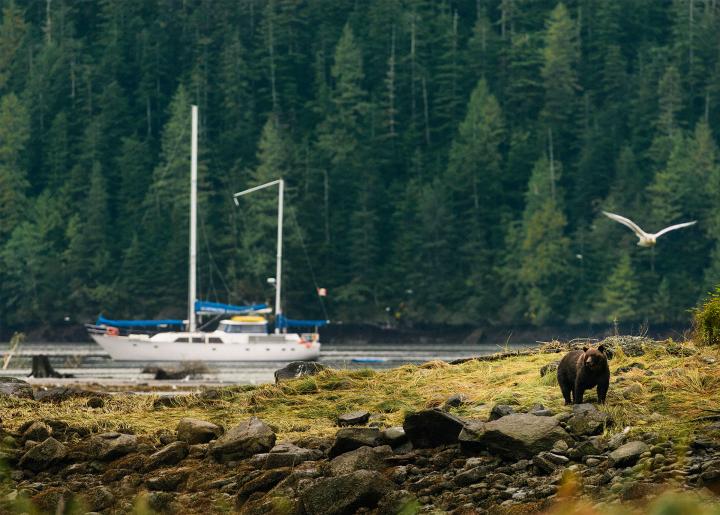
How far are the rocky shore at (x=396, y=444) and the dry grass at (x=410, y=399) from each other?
36 mm

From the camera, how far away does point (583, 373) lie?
17922 mm

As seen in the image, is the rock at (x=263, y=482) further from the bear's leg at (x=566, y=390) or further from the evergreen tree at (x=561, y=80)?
the evergreen tree at (x=561, y=80)

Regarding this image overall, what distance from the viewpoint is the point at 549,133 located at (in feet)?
450

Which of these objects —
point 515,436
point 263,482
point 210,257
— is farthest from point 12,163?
point 515,436

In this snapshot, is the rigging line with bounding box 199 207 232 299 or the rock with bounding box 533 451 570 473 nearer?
the rock with bounding box 533 451 570 473

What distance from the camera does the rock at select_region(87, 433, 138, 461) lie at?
63.8ft

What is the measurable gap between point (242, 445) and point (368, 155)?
375 feet

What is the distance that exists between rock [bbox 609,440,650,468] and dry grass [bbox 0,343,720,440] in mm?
569

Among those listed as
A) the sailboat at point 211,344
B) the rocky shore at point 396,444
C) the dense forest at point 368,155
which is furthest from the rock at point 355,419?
the dense forest at point 368,155

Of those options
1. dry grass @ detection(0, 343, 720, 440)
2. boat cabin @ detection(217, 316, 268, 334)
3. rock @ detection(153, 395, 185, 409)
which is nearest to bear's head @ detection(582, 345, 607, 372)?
dry grass @ detection(0, 343, 720, 440)

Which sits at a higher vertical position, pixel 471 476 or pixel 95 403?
pixel 95 403

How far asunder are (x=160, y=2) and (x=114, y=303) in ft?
138

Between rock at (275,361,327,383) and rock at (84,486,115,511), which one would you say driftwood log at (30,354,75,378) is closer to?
rock at (275,361,327,383)

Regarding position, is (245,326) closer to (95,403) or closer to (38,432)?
(95,403)
